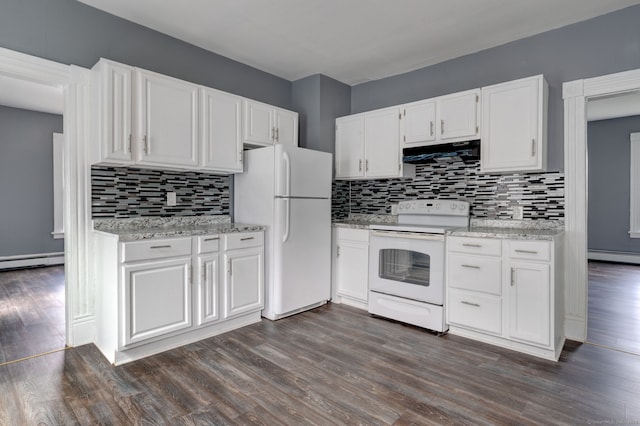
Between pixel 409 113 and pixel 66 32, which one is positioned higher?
pixel 66 32

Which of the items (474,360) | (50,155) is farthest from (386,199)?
(50,155)

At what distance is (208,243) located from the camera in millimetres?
2881

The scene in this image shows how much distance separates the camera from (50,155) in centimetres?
574

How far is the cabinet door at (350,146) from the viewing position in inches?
160

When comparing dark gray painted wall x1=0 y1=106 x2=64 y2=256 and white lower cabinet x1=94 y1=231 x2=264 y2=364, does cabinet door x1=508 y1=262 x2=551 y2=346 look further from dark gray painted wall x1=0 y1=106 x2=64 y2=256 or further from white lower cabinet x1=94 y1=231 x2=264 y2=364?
dark gray painted wall x1=0 y1=106 x2=64 y2=256

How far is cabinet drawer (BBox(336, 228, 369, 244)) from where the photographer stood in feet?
12.0

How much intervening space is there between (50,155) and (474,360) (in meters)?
6.69

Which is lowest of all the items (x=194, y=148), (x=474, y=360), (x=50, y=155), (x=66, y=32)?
(x=474, y=360)

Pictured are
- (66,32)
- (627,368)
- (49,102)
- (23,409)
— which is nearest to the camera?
(23,409)

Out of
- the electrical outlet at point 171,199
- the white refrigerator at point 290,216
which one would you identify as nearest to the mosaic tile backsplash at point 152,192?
the electrical outlet at point 171,199

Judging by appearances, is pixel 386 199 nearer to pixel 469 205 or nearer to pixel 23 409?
pixel 469 205

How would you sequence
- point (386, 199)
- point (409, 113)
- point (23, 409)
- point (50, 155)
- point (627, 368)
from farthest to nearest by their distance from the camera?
point (50, 155), point (386, 199), point (409, 113), point (627, 368), point (23, 409)

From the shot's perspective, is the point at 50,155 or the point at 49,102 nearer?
the point at 49,102

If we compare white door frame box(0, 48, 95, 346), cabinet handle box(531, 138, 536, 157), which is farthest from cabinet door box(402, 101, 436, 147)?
white door frame box(0, 48, 95, 346)
